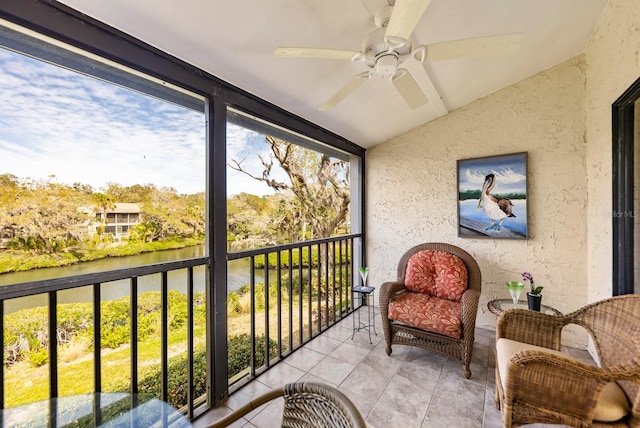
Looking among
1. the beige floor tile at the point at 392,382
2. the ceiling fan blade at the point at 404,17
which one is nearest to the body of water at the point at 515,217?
the beige floor tile at the point at 392,382

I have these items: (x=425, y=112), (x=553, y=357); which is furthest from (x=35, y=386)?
(x=425, y=112)

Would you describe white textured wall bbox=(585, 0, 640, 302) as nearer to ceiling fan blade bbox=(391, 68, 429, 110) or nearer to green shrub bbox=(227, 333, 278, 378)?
ceiling fan blade bbox=(391, 68, 429, 110)

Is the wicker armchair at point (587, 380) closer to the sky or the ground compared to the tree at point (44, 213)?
closer to the ground

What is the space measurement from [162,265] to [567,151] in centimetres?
365

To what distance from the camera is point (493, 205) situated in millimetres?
2879

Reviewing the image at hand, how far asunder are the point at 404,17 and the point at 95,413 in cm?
198

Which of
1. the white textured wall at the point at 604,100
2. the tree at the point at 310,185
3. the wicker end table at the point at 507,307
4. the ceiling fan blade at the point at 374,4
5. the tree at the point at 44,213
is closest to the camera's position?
the tree at the point at 44,213

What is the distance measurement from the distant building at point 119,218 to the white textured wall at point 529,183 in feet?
9.32

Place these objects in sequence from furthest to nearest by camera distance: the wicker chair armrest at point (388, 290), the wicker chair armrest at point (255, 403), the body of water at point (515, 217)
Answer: the body of water at point (515, 217) → the wicker chair armrest at point (388, 290) → the wicker chair armrest at point (255, 403)

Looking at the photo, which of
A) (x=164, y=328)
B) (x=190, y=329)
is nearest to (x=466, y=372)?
(x=190, y=329)

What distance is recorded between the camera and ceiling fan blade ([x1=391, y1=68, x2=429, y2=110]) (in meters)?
1.62

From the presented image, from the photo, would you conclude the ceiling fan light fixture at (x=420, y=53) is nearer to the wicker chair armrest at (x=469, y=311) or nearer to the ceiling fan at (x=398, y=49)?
the ceiling fan at (x=398, y=49)

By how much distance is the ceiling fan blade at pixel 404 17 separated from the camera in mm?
966

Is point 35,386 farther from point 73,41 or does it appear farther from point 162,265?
Answer: point 73,41
